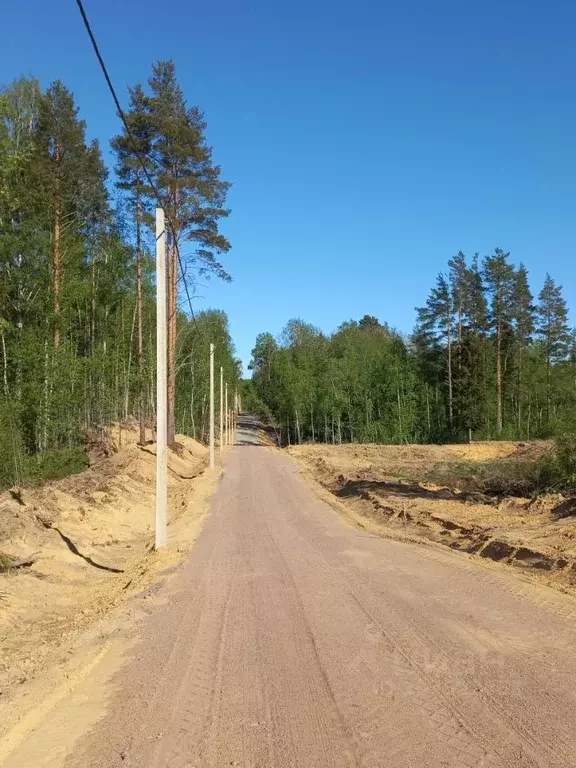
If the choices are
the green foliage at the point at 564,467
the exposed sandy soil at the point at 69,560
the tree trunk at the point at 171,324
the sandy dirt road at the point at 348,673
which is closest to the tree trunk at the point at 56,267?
the tree trunk at the point at 171,324

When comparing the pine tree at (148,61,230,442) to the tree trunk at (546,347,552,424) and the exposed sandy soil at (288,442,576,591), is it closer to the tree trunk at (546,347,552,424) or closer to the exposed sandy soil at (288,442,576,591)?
the exposed sandy soil at (288,442,576,591)

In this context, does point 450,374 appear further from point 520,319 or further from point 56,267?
point 56,267

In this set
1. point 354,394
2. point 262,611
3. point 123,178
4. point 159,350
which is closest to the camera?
point 262,611

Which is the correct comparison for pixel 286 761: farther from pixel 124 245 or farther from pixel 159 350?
pixel 124 245

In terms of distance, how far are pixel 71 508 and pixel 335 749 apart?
35.3ft

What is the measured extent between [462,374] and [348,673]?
172 ft

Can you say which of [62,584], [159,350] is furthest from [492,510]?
[62,584]

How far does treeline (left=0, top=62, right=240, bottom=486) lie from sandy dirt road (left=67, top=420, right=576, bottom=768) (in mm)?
11480

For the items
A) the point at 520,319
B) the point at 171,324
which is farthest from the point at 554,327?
the point at 171,324

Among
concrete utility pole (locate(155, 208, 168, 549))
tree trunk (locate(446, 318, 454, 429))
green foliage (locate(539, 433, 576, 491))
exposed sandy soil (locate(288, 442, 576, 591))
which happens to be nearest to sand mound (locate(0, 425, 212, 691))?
concrete utility pole (locate(155, 208, 168, 549))

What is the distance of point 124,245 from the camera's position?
29.9 metres

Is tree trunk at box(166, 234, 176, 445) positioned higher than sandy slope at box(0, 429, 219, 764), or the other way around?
tree trunk at box(166, 234, 176, 445)

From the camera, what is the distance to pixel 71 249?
78.4ft

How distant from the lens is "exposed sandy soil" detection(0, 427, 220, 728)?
235 inches
